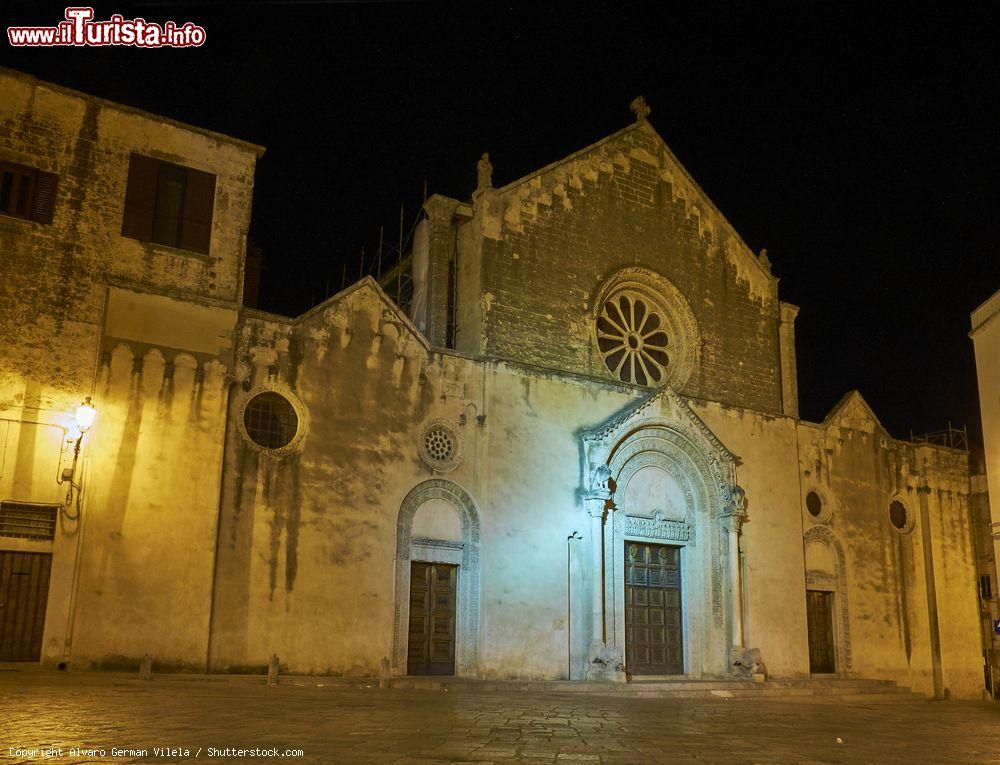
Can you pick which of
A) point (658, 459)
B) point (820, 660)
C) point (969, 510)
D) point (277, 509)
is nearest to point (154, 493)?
point (277, 509)

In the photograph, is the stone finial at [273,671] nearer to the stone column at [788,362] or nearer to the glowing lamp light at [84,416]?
the glowing lamp light at [84,416]

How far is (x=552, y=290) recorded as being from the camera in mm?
22641

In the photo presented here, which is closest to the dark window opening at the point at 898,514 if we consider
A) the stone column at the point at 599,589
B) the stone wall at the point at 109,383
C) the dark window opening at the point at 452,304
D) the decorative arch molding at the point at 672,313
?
the decorative arch molding at the point at 672,313

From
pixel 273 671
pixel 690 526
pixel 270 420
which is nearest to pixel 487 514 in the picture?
pixel 270 420

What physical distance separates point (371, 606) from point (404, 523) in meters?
1.80

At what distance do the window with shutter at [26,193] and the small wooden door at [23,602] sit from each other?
5.97 meters

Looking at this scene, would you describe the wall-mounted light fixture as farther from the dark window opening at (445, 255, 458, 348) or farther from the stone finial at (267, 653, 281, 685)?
the dark window opening at (445, 255, 458, 348)

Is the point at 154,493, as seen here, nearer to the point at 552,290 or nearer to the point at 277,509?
the point at 277,509

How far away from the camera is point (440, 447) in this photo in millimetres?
20172

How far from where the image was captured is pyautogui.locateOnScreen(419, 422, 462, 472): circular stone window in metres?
19.9

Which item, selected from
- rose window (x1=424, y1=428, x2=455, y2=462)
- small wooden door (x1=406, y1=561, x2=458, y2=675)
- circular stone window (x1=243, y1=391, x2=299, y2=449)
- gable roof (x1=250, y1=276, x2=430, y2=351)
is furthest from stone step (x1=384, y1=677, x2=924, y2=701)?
gable roof (x1=250, y1=276, x2=430, y2=351)

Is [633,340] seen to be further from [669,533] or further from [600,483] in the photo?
[669,533]

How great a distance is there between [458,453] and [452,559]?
221 cm

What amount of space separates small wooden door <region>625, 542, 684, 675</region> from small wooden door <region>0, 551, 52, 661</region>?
39.4ft
